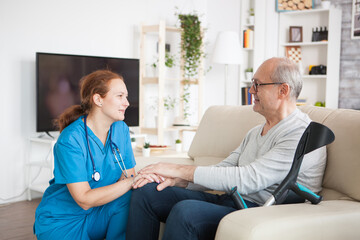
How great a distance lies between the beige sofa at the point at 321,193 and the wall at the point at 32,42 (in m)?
1.67

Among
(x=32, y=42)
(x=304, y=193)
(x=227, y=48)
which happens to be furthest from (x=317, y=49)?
(x=304, y=193)

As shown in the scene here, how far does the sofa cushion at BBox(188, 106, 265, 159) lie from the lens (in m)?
2.42

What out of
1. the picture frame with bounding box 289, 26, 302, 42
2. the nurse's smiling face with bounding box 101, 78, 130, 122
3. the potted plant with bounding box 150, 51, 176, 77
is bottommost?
the nurse's smiling face with bounding box 101, 78, 130, 122

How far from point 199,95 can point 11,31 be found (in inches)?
82.9

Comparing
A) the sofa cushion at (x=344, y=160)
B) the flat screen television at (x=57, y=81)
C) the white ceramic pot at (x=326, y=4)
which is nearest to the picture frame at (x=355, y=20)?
the white ceramic pot at (x=326, y=4)

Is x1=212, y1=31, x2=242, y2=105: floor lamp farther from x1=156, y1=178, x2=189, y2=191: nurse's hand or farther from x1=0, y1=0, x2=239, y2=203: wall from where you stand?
x1=156, y1=178, x2=189, y2=191: nurse's hand

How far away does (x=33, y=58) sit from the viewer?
381 cm

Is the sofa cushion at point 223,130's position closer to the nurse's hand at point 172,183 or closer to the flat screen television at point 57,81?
the nurse's hand at point 172,183

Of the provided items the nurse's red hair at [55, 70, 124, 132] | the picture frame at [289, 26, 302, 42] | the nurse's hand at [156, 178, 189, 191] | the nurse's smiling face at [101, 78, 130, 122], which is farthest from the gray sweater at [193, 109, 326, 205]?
the picture frame at [289, 26, 302, 42]

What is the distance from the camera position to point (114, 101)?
1962 mm

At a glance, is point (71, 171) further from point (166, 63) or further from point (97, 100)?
point (166, 63)

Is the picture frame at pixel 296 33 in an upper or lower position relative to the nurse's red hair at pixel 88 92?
upper

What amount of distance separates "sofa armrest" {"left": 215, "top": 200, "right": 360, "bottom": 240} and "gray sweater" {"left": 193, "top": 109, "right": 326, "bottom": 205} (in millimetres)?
190

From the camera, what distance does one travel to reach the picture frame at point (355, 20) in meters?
4.79
